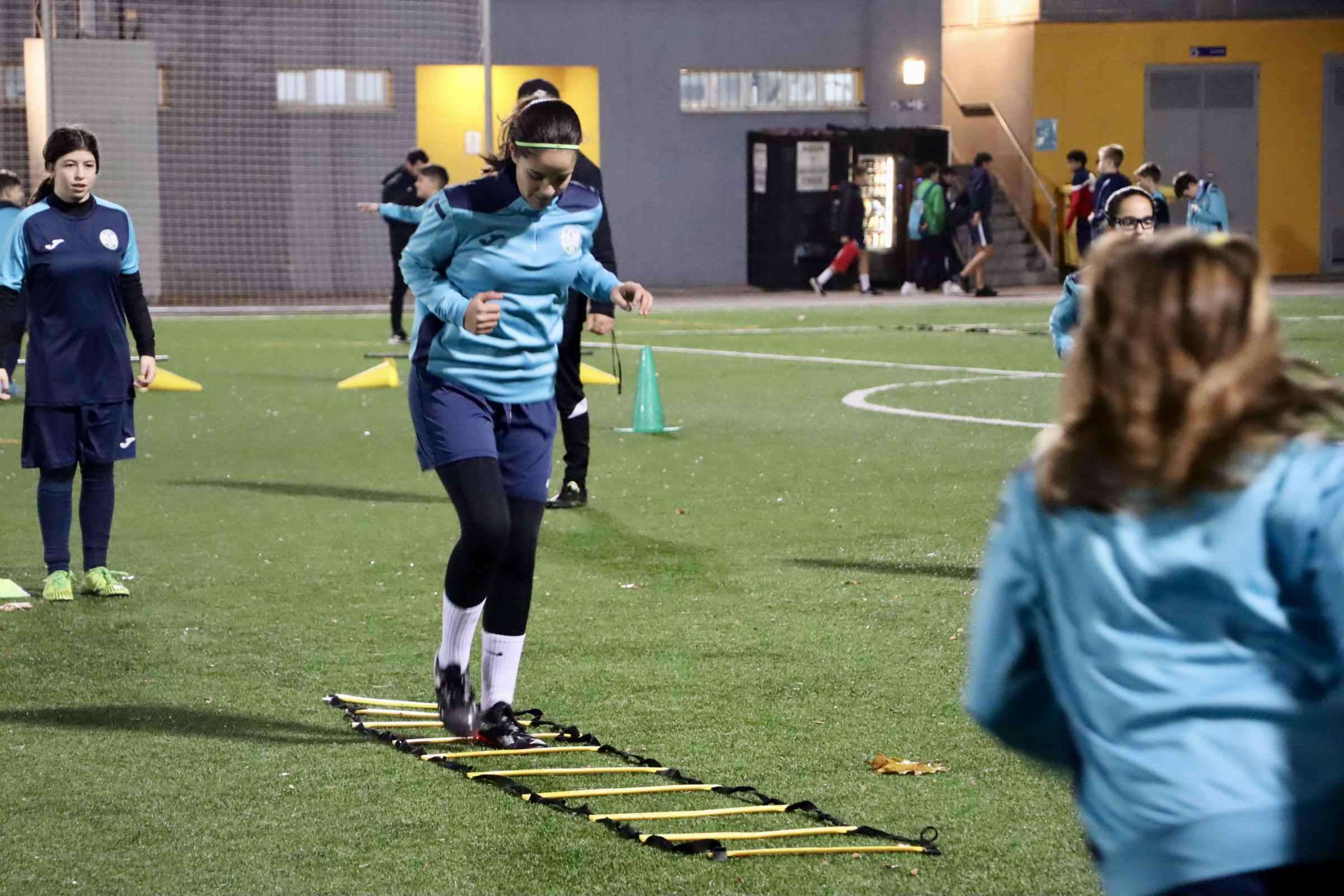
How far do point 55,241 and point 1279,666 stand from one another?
6.30m

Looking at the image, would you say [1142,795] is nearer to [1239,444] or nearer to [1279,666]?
[1279,666]

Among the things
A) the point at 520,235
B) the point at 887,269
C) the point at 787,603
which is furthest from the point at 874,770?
the point at 887,269

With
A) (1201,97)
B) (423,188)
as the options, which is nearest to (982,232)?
(1201,97)

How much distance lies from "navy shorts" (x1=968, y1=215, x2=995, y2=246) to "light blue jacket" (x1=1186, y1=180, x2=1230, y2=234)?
6329 millimetres

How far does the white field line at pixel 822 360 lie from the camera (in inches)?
698

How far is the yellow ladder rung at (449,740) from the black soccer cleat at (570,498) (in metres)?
4.73

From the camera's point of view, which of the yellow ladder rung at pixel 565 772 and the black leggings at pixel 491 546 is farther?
the black leggings at pixel 491 546

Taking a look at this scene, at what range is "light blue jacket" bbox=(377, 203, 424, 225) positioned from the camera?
15.7 metres

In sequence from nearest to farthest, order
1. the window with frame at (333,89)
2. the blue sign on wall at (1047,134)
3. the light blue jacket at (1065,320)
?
the light blue jacket at (1065,320) → the window with frame at (333,89) → the blue sign on wall at (1047,134)

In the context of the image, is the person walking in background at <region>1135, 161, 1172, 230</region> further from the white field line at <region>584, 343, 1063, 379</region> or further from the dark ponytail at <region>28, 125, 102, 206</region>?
the dark ponytail at <region>28, 125, 102, 206</region>

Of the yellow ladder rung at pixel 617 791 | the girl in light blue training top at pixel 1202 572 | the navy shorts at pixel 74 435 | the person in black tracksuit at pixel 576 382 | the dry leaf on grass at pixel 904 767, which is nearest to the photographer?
the girl in light blue training top at pixel 1202 572

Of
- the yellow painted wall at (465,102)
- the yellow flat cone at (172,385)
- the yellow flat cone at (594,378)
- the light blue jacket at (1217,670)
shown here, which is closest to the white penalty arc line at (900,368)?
the yellow flat cone at (594,378)

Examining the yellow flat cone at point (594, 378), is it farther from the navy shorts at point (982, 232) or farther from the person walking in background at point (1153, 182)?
the navy shorts at point (982, 232)

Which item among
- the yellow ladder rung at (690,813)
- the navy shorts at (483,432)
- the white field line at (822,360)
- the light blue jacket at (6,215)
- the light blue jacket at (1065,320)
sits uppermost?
the light blue jacket at (6,215)
